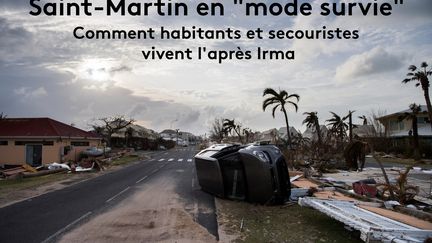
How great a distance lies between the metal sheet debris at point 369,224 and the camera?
7340mm

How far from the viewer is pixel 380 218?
9156 millimetres

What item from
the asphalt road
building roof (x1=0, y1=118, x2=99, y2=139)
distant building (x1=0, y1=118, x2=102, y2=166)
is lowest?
the asphalt road

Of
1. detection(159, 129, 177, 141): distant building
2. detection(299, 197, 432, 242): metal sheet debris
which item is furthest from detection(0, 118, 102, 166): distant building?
detection(159, 129, 177, 141): distant building

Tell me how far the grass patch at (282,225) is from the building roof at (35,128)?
2970 cm

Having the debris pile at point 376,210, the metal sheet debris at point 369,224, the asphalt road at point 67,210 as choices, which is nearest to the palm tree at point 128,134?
the asphalt road at point 67,210

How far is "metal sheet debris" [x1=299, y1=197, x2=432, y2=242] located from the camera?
289 inches

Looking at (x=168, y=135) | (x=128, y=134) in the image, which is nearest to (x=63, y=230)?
(x=128, y=134)

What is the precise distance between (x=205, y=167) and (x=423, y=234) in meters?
9.75

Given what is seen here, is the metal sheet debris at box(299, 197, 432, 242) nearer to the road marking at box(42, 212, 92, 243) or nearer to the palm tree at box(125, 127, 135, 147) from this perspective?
the road marking at box(42, 212, 92, 243)

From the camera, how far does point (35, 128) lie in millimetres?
39906

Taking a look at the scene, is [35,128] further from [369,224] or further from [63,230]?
[369,224]

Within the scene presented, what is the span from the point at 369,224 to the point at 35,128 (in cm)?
3722

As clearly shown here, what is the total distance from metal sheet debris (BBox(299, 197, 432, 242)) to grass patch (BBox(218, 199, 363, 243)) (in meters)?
0.47

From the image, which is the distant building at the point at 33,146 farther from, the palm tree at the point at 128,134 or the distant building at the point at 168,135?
the distant building at the point at 168,135
